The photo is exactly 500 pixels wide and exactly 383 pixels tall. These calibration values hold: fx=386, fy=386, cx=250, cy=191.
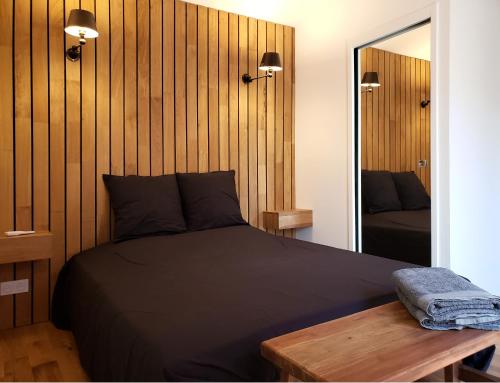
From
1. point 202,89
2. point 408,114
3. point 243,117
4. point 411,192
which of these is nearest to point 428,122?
point 408,114

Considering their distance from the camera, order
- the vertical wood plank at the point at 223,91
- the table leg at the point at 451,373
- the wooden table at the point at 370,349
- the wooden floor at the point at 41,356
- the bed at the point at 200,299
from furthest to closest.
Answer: the vertical wood plank at the point at 223,91 → the wooden floor at the point at 41,356 → the table leg at the point at 451,373 → the bed at the point at 200,299 → the wooden table at the point at 370,349

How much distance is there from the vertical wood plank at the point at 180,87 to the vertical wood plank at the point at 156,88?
138 mm

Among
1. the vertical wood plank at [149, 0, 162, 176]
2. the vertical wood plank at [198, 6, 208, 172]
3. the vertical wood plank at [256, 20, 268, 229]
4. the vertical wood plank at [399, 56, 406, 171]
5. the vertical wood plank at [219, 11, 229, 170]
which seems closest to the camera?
the vertical wood plank at [399, 56, 406, 171]

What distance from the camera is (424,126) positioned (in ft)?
9.04

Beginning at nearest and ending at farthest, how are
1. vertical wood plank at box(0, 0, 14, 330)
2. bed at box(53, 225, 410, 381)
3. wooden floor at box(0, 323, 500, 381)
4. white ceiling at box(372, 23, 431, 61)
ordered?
1. bed at box(53, 225, 410, 381)
2. wooden floor at box(0, 323, 500, 381)
3. vertical wood plank at box(0, 0, 14, 330)
4. white ceiling at box(372, 23, 431, 61)

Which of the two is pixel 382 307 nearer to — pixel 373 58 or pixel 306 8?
pixel 373 58

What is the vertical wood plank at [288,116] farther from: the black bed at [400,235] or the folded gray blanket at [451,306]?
the folded gray blanket at [451,306]

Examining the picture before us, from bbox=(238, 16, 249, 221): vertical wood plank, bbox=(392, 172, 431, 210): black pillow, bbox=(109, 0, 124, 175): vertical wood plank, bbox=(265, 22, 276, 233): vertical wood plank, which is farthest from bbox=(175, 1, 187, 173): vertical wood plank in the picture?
bbox=(392, 172, 431, 210): black pillow

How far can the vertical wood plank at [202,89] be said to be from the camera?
331cm

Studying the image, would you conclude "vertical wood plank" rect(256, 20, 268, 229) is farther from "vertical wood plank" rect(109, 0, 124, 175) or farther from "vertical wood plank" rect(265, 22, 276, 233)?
"vertical wood plank" rect(109, 0, 124, 175)

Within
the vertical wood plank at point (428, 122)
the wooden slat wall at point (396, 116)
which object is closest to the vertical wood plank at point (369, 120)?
the wooden slat wall at point (396, 116)

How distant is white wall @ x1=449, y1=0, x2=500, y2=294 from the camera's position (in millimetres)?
2590

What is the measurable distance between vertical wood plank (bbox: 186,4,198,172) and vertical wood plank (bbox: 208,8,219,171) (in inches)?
5.0

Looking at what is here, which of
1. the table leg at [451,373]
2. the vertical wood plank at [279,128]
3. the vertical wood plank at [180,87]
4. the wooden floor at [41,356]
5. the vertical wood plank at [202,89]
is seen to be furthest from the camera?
the vertical wood plank at [279,128]
